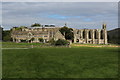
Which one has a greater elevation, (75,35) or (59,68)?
(75,35)

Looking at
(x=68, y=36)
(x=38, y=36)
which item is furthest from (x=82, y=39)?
(x=38, y=36)

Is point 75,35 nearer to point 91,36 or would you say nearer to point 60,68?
point 91,36

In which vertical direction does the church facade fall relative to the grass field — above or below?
above

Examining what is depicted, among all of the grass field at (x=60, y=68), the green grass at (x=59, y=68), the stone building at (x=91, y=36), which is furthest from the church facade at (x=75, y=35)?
the green grass at (x=59, y=68)

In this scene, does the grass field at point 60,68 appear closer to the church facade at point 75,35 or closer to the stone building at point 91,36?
the church facade at point 75,35

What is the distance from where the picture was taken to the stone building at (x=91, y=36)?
11890 centimetres

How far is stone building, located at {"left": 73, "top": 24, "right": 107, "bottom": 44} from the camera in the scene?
11890 centimetres

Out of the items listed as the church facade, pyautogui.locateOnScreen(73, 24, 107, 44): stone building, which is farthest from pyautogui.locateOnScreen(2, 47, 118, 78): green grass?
pyautogui.locateOnScreen(73, 24, 107, 44): stone building

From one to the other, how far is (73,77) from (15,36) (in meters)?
104

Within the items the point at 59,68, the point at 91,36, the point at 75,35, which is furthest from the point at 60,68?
the point at 91,36

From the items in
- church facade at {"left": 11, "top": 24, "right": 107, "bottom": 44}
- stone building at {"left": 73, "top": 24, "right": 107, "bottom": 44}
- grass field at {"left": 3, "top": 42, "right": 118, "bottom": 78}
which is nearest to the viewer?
grass field at {"left": 3, "top": 42, "right": 118, "bottom": 78}

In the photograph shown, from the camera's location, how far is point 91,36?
122m

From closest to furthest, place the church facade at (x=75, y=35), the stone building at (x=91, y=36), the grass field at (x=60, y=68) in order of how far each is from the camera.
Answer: the grass field at (x=60, y=68) → the church facade at (x=75, y=35) → the stone building at (x=91, y=36)

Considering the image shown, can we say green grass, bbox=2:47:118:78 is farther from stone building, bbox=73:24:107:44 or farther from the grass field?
stone building, bbox=73:24:107:44
